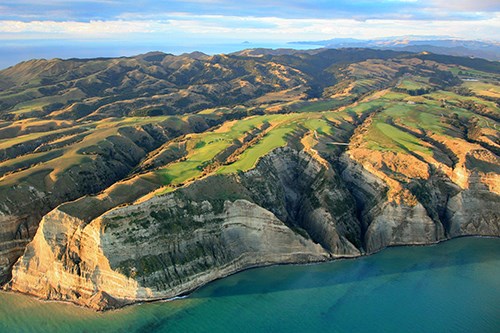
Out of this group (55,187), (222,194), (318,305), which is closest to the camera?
(318,305)

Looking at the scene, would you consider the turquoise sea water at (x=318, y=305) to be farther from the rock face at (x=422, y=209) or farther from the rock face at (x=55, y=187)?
the rock face at (x=55, y=187)

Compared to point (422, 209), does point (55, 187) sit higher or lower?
higher

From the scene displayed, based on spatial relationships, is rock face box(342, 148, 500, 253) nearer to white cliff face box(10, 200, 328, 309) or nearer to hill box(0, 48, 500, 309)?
hill box(0, 48, 500, 309)

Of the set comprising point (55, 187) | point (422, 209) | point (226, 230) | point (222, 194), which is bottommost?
point (422, 209)

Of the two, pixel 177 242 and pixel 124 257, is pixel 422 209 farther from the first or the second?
pixel 124 257

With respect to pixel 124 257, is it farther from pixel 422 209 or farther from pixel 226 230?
pixel 422 209

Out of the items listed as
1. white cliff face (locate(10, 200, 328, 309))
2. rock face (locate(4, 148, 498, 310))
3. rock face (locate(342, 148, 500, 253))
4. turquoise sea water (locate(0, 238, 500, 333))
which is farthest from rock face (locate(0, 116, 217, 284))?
rock face (locate(342, 148, 500, 253))

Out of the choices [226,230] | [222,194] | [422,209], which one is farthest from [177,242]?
[422,209]

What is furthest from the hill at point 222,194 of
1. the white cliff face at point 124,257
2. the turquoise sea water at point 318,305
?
the turquoise sea water at point 318,305

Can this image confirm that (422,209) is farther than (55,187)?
Yes

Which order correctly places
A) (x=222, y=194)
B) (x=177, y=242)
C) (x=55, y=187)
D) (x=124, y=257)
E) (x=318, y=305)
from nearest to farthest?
1. (x=318, y=305)
2. (x=124, y=257)
3. (x=177, y=242)
4. (x=222, y=194)
5. (x=55, y=187)
